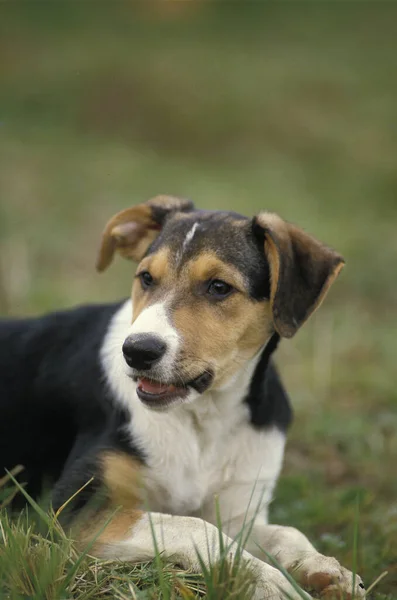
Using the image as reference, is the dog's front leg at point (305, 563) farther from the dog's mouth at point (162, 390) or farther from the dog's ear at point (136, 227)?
the dog's ear at point (136, 227)

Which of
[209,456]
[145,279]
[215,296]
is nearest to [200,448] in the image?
[209,456]

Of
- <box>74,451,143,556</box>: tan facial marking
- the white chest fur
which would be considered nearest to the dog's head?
the white chest fur

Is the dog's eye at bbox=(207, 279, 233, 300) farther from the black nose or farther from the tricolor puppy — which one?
the black nose

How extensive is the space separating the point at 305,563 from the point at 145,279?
1.78 metres

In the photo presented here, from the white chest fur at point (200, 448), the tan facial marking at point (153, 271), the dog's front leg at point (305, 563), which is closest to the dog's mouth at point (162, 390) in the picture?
the white chest fur at point (200, 448)

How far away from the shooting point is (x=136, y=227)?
5.68m

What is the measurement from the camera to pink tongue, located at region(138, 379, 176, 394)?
15.4ft

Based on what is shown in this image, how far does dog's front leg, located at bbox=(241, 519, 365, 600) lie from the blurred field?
507mm

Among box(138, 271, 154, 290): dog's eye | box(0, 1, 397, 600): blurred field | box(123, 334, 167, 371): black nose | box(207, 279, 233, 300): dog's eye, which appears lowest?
box(0, 1, 397, 600): blurred field

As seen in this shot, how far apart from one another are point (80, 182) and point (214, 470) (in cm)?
1169

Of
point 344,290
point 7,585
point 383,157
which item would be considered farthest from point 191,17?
point 7,585

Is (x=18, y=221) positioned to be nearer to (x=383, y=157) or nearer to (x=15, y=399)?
(x=15, y=399)

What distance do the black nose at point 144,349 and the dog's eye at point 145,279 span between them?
66cm

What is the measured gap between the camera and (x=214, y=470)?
5141 mm
